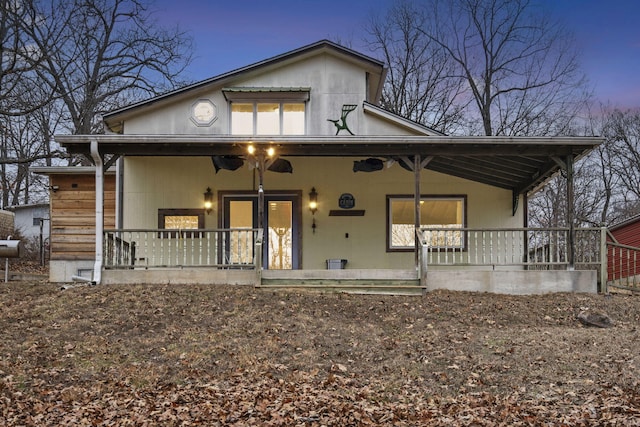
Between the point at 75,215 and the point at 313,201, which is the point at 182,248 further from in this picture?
the point at 313,201

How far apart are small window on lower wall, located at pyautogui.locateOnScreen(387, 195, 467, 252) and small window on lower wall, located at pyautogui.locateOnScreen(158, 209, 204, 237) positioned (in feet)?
14.8

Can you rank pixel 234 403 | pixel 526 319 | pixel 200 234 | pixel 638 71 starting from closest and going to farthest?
pixel 234 403
pixel 526 319
pixel 200 234
pixel 638 71

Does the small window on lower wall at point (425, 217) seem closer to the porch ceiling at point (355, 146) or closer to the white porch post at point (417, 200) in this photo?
the porch ceiling at point (355, 146)

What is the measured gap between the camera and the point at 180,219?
44.9ft

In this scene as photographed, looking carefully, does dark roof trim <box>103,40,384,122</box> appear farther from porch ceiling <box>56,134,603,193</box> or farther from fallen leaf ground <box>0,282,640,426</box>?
fallen leaf ground <box>0,282,640,426</box>

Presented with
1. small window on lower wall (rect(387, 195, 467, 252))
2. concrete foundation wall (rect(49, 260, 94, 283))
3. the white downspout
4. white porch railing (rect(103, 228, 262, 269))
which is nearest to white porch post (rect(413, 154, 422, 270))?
small window on lower wall (rect(387, 195, 467, 252))

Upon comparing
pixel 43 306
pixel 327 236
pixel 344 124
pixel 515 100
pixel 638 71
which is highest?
pixel 638 71

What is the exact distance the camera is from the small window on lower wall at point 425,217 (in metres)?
A: 13.8

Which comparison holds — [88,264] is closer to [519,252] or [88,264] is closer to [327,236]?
[327,236]

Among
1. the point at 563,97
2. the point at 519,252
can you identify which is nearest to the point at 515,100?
the point at 563,97

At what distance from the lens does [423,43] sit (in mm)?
28828

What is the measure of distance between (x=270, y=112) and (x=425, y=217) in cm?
459

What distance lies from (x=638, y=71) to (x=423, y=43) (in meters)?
10.8

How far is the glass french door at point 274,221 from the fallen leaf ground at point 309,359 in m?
3.07
